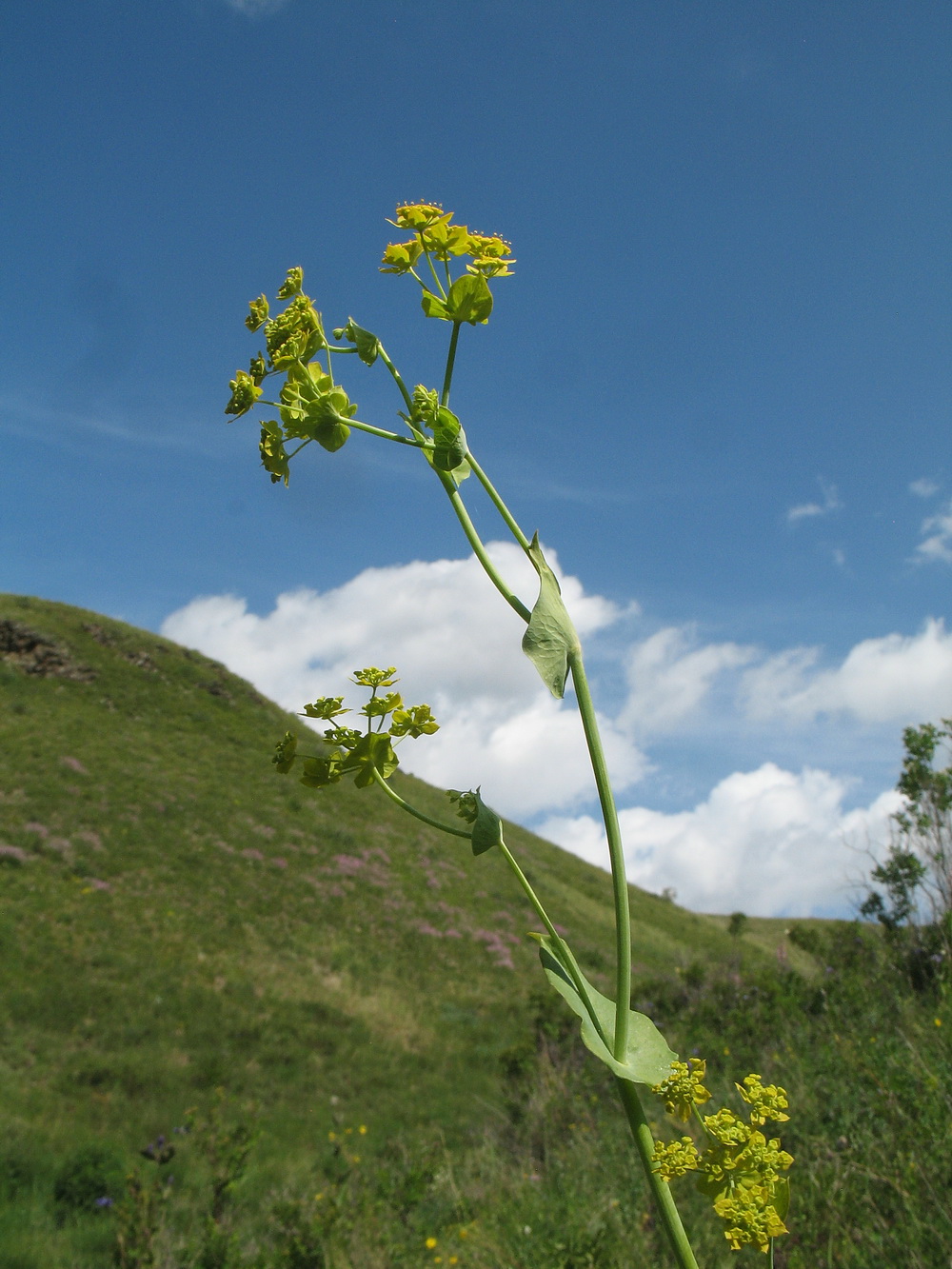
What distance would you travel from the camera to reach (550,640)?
0.88 m

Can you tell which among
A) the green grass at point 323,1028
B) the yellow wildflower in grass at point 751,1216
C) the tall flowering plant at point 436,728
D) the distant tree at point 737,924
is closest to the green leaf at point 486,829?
the tall flowering plant at point 436,728

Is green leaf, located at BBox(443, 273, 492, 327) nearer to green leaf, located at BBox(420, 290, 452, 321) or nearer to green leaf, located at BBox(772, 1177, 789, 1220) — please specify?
green leaf, located at BBox(420, 290, 452, 321)

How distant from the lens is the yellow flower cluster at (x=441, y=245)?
43.1 inches

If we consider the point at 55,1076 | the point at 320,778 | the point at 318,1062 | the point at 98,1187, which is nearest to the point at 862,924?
the point at 318,1062

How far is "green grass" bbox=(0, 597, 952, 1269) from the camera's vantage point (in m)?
4.42

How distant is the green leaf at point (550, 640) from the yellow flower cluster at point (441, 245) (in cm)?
47

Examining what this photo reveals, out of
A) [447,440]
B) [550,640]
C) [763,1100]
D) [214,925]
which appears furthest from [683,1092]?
[214,925]

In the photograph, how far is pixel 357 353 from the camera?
3.76ft

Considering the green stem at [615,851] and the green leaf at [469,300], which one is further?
the green leaf at [469,300]

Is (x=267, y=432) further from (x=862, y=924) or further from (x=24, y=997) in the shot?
(x=24, y=997)

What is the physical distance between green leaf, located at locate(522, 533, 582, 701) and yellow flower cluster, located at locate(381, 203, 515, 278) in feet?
1.55

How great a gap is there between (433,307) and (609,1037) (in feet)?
3.20

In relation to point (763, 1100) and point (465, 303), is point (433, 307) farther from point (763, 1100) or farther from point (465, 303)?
point (763, 1100)

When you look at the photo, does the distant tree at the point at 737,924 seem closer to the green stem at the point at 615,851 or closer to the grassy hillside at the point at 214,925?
the grassy hillside at the point at 214,925
